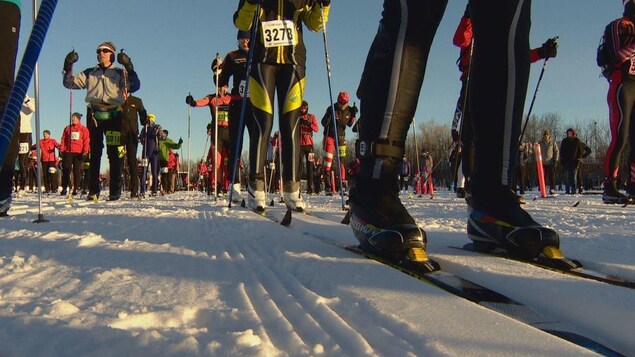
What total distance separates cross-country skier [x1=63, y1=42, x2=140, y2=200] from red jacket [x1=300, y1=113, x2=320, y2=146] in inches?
229

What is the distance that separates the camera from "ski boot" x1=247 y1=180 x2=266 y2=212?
3.79m

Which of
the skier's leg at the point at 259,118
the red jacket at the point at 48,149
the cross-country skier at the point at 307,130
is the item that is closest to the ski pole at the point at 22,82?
the skier's leg at the point at 259,118

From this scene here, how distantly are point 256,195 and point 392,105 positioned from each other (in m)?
2.47

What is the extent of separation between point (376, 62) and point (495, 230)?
0.70m

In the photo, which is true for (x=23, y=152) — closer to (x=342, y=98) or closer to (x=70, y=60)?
(x=70, y=60)

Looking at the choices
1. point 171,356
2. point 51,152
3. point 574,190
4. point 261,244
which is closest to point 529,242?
point 261,244

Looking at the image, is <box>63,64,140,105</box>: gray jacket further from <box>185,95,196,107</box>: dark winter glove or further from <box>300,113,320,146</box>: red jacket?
<box>300,113,320,146</box>: red jacket

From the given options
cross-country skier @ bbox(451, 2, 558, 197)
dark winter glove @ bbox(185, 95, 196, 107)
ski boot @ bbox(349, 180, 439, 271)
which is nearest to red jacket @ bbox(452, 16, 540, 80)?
cross-country skier @ bbox(451, 2, 558, 197)

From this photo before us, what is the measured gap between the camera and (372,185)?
1.51 meters

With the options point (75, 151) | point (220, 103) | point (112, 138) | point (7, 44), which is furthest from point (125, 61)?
point (75, 151)

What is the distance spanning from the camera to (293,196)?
12.6 feet

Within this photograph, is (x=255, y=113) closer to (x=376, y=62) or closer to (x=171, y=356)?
(x=376, y=62)

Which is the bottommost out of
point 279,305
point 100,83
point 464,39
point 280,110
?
point 279,305

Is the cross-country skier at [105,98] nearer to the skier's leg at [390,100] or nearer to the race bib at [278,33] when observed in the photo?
the race bib at [278,33]
